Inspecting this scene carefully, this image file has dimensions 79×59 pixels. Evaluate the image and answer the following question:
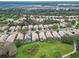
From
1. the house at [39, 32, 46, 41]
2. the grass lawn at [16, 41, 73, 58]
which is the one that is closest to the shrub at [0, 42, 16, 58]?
the grass lawn at [16, 41, 73, 58]

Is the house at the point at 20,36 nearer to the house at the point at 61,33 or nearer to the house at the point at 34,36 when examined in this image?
the house at the point at 34,36

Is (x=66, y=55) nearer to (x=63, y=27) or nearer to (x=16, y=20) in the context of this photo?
(x=63, y=27)

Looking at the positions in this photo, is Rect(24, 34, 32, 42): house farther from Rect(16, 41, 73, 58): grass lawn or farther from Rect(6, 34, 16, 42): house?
Rect(6, 34, 16, 42): house

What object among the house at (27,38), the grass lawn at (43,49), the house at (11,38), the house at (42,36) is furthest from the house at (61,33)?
the house at (11,38)

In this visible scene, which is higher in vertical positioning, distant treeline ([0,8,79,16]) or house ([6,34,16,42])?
distant treeline ([0,8,79,16])

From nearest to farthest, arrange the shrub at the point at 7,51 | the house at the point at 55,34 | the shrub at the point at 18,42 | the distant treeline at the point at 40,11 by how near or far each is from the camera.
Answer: the shrub at the point at 7,51, the shrub at the point at 18,42, the house at the point at 55,34, the distant treeline at the point at 40,11

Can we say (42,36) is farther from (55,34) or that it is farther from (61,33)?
(61,33)

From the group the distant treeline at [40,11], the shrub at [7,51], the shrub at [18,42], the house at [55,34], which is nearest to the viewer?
the shrub at [7,51]

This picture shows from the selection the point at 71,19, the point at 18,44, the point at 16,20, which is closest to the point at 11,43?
the point at 18,44
